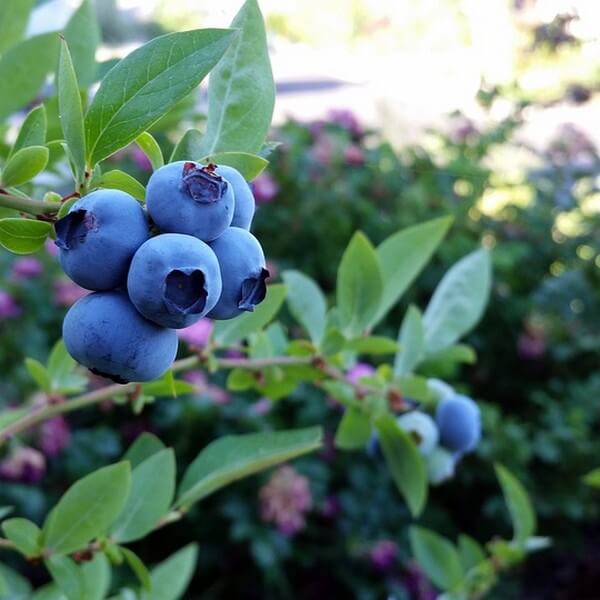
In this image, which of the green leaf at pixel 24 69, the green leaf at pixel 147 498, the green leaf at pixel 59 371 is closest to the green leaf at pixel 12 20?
the green leaf at pixel 24 69

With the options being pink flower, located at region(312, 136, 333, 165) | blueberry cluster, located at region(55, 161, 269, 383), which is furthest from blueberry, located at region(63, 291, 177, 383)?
pink flower, located at region(312, 136, 333, 165)

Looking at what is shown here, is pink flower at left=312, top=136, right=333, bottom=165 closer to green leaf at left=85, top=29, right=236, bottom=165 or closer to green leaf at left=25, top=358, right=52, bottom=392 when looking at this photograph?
green leaf at left=25, top=358, right=52, bottom=392

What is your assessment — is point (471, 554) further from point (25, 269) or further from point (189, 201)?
point (25, 269)

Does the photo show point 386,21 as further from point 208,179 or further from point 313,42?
point 208,179

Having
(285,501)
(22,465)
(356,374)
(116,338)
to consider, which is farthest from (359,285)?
(285,501)

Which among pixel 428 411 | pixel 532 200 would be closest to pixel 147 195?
pixel 428 411

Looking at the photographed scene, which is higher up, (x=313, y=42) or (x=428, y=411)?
(x=428, y=411)
